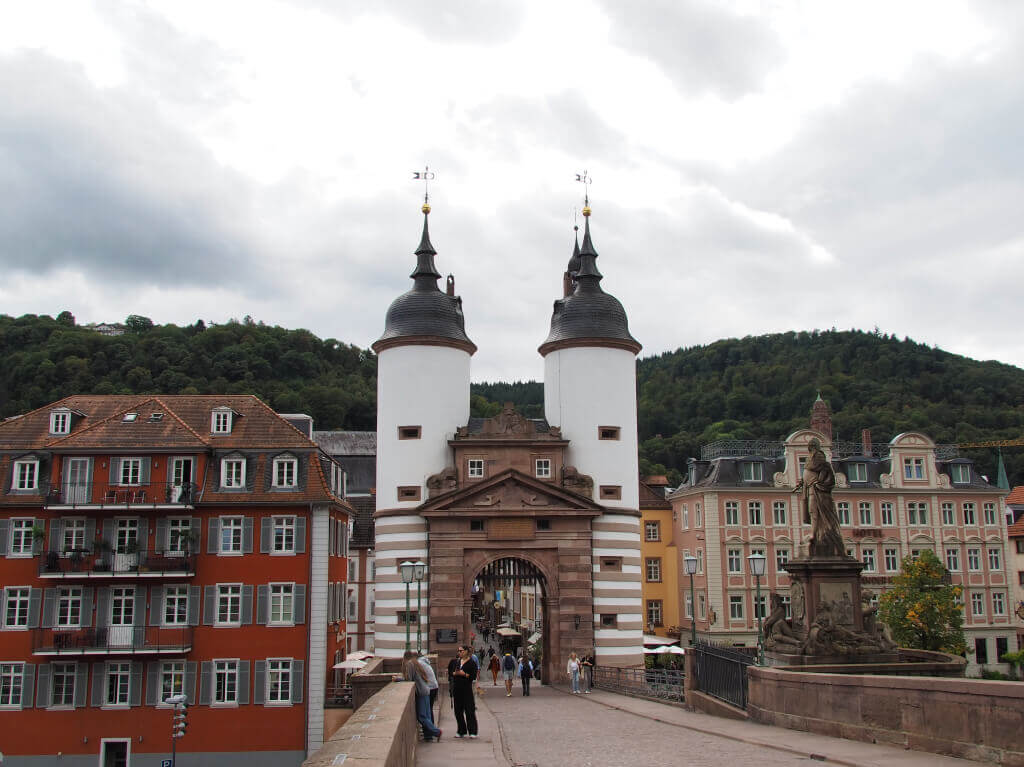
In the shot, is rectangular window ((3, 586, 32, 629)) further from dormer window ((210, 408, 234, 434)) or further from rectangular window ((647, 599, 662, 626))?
rectangular window ((647, 599, 662, 626))

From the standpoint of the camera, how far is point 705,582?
2298 inches

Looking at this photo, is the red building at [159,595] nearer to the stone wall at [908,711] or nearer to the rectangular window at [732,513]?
the rectangular window at [732,513]

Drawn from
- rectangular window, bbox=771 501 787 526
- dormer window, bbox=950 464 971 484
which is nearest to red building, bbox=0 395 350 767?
rectangular window, bbox=771 501 787 526

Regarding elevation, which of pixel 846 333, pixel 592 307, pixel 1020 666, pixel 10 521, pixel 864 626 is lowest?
pixel 1020 666

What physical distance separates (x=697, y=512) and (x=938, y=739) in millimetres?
46331

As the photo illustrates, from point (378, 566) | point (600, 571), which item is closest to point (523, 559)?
point (600, 571)

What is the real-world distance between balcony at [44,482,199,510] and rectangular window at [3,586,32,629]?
139 inches

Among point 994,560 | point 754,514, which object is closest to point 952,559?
point 994,560

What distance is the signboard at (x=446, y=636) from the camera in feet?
142

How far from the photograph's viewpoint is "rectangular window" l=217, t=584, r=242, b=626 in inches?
1633

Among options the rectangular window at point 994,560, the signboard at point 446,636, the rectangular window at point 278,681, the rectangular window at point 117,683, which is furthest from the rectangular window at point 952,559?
the rectangular window at point 117,683

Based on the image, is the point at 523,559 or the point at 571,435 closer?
the point at 523,559

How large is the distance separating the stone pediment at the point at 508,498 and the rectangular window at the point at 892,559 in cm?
2336

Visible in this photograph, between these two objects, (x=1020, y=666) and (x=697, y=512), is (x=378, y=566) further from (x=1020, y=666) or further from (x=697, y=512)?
(x=1020, y=666)
